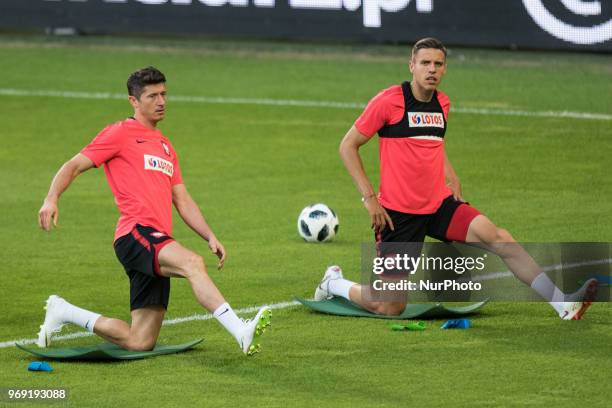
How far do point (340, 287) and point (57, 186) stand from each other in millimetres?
2778

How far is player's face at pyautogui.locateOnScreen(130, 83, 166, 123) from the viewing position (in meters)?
10.1

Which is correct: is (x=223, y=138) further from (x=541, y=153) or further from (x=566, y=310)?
(x=566, y=310)

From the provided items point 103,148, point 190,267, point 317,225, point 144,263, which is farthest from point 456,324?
point 317,225

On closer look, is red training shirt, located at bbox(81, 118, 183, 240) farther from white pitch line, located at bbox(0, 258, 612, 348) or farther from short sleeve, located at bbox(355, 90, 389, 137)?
short sleeve, located at bbox(355, 90, 389, 137)

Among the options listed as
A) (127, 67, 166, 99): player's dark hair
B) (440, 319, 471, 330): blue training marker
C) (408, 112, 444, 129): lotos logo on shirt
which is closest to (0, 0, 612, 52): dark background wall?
(408, 112, 444, 129): lotos logo on shirt

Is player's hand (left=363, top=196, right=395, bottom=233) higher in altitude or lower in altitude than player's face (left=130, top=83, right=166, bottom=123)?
lower

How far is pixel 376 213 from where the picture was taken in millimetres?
10938

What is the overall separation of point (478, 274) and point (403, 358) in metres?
3.19

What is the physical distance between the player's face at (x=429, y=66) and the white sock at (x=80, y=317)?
305 cm

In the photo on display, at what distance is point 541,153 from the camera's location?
19.7 metres

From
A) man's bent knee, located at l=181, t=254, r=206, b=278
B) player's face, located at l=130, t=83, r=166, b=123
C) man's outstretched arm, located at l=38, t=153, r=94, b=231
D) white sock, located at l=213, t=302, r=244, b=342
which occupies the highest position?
player's face, located at l=130, t=83, r=166, b=123

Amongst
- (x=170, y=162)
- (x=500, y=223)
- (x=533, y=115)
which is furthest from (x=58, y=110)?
(x=170, y=162)

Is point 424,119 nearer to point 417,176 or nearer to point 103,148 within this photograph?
point 417,176

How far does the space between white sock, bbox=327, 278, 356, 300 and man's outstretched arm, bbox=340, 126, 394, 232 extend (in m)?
0.68
